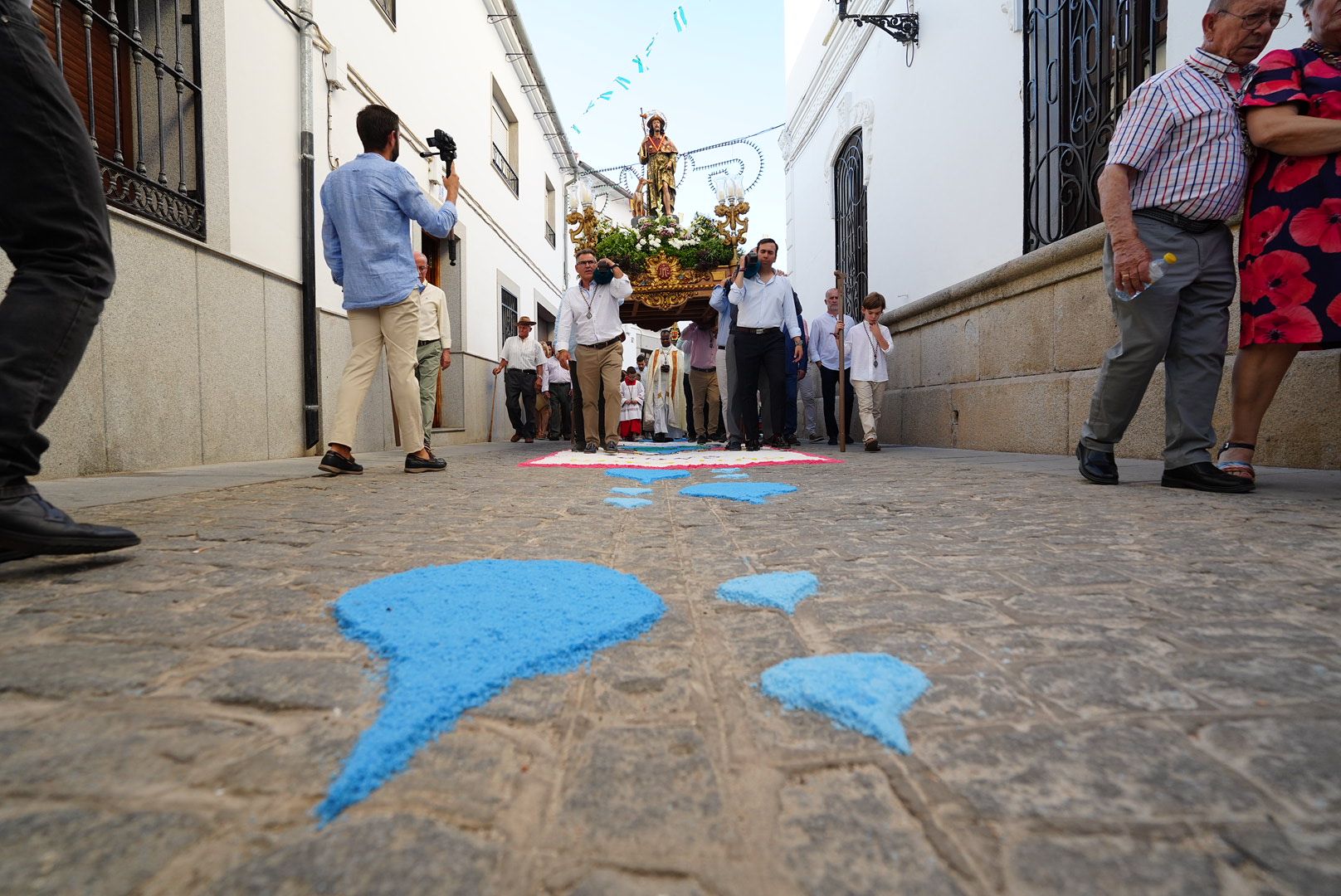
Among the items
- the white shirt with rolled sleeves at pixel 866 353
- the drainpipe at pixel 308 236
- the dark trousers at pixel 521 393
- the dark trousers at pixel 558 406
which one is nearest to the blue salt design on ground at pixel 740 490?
the white shirt with rolled sleeves at pixel 866 353

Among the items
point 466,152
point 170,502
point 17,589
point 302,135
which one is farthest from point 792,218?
point 17,589

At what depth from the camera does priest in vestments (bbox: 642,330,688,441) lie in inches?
479

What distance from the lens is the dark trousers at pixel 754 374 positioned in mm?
6570

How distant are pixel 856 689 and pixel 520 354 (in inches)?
411

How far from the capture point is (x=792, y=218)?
1389 cm

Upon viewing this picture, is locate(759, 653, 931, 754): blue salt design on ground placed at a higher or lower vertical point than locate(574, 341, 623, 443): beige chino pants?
lower

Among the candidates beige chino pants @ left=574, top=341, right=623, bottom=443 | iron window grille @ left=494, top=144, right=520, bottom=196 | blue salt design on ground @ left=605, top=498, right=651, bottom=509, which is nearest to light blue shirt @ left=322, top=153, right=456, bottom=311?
blue salt design on ground @ left=605, top=498, right=651, bottom=509

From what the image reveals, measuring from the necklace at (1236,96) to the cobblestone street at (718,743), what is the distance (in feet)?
5.98

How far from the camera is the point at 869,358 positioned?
6.81m

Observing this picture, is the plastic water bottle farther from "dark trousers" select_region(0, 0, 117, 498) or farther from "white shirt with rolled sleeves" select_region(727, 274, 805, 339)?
"white shirt with rolled sleeves" select_region(727, 274, 805, 339)

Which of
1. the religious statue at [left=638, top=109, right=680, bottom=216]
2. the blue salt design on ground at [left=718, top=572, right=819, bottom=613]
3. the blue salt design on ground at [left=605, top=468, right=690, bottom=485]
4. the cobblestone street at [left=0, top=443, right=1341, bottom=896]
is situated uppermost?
the religious statue at [left=638, top=109, right=680, bottom=216]

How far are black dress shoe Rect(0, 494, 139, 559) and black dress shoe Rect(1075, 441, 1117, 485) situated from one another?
11.4 feet

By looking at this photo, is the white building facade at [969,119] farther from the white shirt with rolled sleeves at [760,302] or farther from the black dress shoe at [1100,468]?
the black dress shoe at [1100,468]

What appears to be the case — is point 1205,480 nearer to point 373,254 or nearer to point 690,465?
point 690,465
